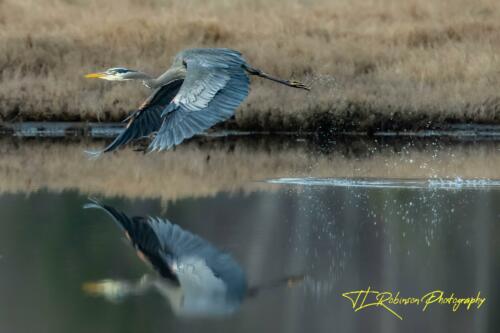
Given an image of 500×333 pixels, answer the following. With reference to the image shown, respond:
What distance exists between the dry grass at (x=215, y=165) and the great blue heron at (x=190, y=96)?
1.48m

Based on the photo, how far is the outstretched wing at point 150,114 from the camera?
9.93 metres

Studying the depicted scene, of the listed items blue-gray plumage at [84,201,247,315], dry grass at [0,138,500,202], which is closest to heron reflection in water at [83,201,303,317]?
blue-gray plumage at [84,201,247,315]

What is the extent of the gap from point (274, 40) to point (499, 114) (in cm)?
532

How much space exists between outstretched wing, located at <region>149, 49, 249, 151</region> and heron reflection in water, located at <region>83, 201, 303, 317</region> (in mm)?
721

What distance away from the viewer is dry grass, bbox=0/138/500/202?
12289 mm

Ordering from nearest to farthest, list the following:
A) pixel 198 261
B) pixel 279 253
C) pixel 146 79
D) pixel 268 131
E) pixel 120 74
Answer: pixel 198 261
pixel 279 253
pixel 146 79
pixel 120 74
pixel 268 131

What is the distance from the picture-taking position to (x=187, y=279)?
25.6 ft

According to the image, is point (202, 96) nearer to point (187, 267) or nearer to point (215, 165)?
point (187, 267)

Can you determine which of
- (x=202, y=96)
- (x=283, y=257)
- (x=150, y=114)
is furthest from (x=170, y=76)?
(x=283, y=257)

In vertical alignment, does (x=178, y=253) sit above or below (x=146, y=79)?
below

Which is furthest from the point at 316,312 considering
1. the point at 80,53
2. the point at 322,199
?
the point at 80,53

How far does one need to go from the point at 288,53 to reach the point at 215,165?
7.18 meters

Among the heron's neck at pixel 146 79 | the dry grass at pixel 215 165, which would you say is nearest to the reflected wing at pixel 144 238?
the dry grass at pixel 215 165

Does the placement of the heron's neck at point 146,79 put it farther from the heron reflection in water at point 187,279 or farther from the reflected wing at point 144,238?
the heron reflection in water at point 187,279
